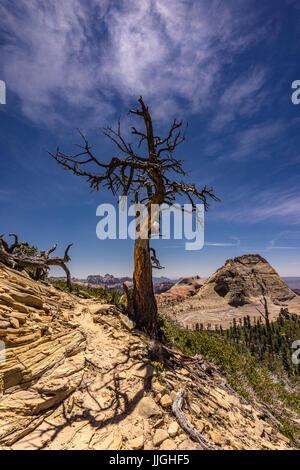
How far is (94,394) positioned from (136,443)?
1.14 m

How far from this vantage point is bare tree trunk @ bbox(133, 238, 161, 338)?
20.7 ft

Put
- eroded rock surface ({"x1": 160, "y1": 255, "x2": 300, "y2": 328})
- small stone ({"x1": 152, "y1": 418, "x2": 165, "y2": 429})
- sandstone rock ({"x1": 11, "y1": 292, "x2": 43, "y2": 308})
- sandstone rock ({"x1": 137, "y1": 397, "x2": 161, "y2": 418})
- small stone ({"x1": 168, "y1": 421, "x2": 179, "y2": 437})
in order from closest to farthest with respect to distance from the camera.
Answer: small stone ({"x1": 168, "y1": 421, "x2": 179, "y2": 437}), small stone ({"x1": 152, "y1": 418, "x2": 165, "y2": 429}), sandstone rock ({"x1": 137, "y1": 397, "x2": 161, "y2": 418}), sandstone rock ({"x1": 11, "y1": 292, "x2": 43, "y2": 308}), eroded rock surface ({"x1": 160, "y1": 255, "x2": 300, "y2": 328})

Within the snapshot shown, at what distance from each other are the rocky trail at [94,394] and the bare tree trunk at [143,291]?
41.3 inches

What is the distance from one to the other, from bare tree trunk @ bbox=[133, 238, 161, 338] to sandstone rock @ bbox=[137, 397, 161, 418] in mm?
3060

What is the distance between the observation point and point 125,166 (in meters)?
6.48

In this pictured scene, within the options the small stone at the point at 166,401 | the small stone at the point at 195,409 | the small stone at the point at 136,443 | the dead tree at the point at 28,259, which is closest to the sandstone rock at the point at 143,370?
the small stone at the point at 166,401

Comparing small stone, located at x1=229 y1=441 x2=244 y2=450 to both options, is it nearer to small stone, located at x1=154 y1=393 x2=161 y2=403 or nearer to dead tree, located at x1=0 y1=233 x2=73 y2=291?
small stone, located at x1=154 y1=393 x2=161 y2=403

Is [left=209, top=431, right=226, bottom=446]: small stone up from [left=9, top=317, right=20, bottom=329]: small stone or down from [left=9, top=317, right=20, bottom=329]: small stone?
down

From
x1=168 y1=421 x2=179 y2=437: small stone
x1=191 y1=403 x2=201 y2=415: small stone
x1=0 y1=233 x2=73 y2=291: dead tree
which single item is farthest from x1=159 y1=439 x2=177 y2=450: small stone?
x1=0 y1=233 x2=73 y2=291: dead tree

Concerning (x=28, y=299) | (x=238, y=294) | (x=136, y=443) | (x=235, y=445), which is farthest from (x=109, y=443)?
(x=238, y=294)

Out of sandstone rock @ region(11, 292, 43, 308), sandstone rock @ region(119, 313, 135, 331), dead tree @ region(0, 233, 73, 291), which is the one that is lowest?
sandstone rock @ region(119, 313, 135, 331)

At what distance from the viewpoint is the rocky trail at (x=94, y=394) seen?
2.51 meters

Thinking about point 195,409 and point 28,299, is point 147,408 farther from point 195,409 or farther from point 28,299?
point 28,299
